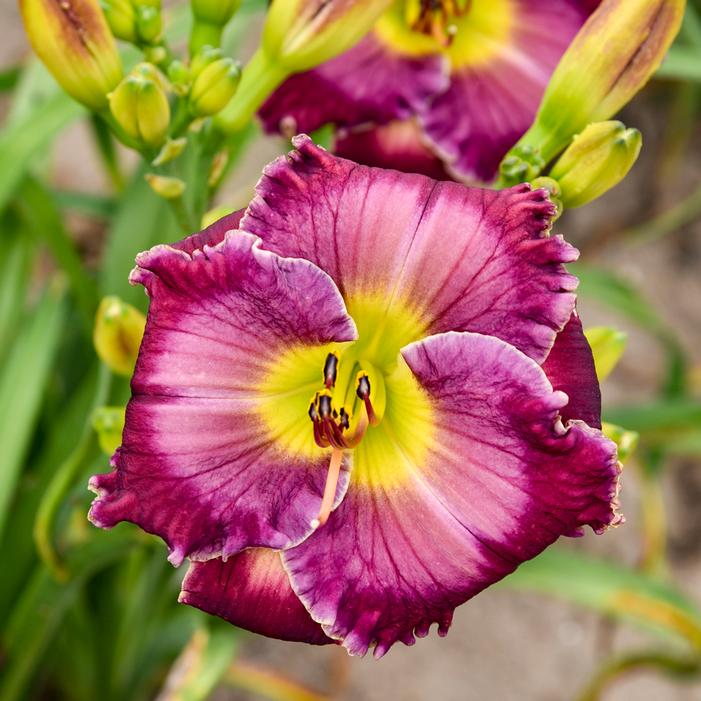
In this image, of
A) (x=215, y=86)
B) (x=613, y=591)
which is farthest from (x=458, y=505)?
(x=613, y=591)

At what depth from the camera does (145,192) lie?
1040mm

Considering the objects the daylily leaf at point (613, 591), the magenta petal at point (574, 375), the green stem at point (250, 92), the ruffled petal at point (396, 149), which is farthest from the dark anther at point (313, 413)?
→ the daylily leaf at point (613, 591)

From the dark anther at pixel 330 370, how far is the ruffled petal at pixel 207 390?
1cm

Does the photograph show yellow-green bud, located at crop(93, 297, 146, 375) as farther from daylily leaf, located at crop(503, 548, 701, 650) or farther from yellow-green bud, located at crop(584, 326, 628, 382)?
daylily leaf, located at crop(503, 548, 701, 650)

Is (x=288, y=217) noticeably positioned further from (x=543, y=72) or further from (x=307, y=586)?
(x=543, y=72)

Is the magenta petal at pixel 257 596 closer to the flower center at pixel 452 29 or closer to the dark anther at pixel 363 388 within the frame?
the dark anther at pixel 363 388

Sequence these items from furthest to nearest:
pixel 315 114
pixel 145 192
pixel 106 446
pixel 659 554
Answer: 1. pixel 659 554
2. pixel 145 192
3. pixel 315 114
4. pixel 106 446

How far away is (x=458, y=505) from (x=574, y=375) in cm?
10

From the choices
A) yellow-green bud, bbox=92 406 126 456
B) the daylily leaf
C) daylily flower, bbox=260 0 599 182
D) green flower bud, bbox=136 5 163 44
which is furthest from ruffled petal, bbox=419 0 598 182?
the daylily leaf

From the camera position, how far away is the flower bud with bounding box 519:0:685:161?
24.3 inches

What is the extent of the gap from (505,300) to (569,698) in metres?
1.18

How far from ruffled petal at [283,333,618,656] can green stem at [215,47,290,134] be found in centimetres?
24

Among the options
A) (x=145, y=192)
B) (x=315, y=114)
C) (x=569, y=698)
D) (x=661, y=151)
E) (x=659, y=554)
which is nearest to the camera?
(x=315, y=114)

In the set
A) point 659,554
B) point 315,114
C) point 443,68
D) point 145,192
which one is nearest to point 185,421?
point 315,114
